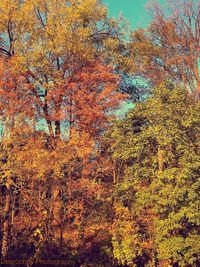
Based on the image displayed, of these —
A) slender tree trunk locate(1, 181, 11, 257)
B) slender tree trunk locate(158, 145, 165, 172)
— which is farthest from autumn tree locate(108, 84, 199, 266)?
slender tree trunk locate(1, 181, 11, 257)

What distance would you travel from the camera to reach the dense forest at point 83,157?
11492mm

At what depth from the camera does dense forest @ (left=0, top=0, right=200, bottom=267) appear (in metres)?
11.5

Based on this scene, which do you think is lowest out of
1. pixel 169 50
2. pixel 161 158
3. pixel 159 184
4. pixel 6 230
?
pixel 6 230

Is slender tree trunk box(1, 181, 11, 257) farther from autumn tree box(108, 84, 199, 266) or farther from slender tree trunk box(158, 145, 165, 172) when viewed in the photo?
slender tree trunk box(158, 145, 165, 172)

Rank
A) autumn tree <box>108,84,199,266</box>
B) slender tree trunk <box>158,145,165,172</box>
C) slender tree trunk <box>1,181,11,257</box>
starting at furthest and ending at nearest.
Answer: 1. slender tree trunk <box>1,181,11,257</box>
2. slender tree trunk <box>158,145,165,172</box>
3. autumn tree <box>108,84,199,266</box>

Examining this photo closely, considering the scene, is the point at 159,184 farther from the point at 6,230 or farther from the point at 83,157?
the point at 6,230

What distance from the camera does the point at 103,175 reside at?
49.3 feet

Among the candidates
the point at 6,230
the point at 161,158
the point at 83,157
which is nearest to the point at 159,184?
the point at 161,158

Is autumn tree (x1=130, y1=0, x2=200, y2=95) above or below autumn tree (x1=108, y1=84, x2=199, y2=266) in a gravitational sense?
above

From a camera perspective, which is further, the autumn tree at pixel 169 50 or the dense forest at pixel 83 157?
the autumn tree at pixel 169 50

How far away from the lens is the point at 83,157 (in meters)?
12.6

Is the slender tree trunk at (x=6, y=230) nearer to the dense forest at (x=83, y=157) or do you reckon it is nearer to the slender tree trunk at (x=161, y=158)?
the dense forest at (x=83, y=157)

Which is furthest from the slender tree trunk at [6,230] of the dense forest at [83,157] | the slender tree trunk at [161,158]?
the slender tree trunk at [161,158]

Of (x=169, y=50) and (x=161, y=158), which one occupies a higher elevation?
(x=169, y=50)
